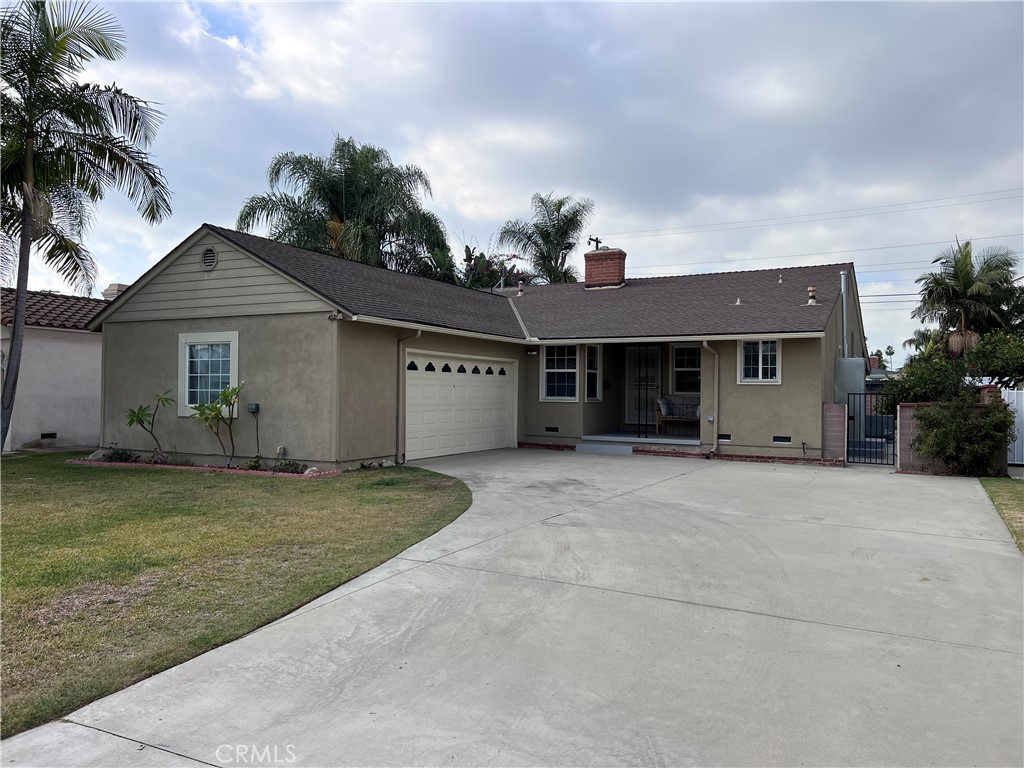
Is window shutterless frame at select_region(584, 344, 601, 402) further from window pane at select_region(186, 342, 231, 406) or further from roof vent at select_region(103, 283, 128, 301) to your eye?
roof vent at select_region(103, 283, 128, 301)

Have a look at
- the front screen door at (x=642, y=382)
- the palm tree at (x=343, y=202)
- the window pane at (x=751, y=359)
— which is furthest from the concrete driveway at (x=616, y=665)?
the palm tree at (x=343, y=202)

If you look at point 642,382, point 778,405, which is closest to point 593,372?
point 642,382

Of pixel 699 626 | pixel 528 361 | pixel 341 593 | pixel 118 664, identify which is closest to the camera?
pixel 118 664

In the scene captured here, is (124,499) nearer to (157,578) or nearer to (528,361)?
(157,578)

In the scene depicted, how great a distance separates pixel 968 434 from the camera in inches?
464

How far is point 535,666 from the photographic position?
12.5ft

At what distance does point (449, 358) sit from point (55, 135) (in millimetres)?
8545

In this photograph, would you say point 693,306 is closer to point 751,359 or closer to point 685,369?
point 685,369

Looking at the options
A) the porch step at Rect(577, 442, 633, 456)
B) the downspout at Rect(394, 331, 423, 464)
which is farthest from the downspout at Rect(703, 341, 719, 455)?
the downspout at Rect(394, 331, 423, 464)

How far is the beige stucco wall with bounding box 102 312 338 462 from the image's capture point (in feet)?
38.6

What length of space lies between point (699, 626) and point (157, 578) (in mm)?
4167

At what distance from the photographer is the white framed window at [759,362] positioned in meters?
14.3

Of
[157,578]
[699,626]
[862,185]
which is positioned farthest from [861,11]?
[157,578]

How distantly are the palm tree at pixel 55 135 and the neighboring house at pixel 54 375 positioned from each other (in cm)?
276
